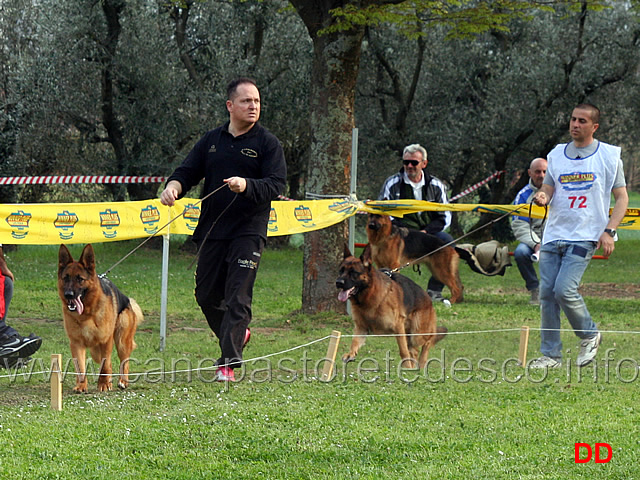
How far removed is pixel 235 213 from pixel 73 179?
12.1 metres

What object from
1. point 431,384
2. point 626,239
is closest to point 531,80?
point 626,239

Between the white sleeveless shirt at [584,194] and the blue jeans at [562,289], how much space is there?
0.35 feet

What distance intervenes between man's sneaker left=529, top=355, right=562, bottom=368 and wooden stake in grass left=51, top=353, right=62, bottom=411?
12.2 feet

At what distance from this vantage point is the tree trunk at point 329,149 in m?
9.72

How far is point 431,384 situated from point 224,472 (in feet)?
8.31

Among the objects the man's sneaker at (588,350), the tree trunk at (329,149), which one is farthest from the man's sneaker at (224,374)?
the tree trunk at (329,149)

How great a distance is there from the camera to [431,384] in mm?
6020

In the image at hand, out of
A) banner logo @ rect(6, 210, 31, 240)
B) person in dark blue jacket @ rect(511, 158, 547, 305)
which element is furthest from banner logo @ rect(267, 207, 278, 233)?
person in dark blue jacket @ rect(511, 158, 547, 305)

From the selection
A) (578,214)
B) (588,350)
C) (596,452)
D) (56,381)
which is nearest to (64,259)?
(56,381)

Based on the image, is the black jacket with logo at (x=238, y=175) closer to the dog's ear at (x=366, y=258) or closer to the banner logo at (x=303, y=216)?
the dog's ear at (x=366, y=258)

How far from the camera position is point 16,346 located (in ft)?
21.2

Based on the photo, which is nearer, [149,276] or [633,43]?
[149,276]

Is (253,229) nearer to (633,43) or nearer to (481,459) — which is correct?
(481,459)

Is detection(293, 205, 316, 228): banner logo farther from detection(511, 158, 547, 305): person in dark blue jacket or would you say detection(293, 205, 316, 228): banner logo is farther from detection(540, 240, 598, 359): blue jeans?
detection(511, 158, 547, 305): person in dark blue jacket
